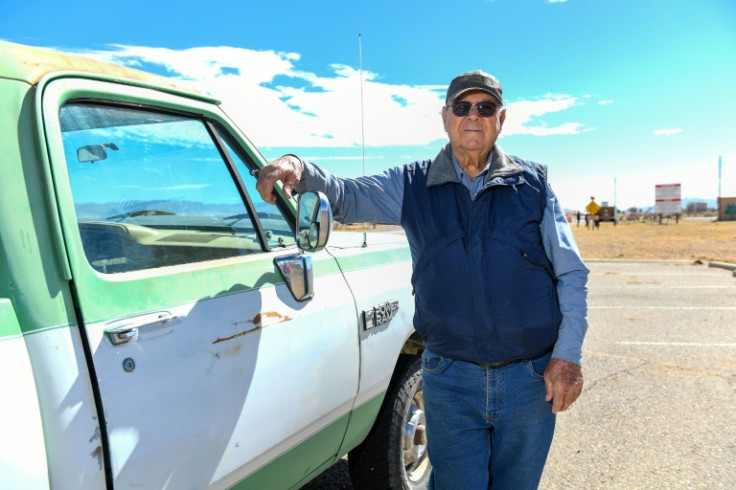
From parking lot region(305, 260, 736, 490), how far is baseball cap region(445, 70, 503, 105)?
225cm

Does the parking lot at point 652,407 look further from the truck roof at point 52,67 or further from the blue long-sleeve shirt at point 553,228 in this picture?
the truck roof at point 52,67

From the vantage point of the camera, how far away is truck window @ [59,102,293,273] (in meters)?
1.58

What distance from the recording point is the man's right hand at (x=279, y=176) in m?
1.80

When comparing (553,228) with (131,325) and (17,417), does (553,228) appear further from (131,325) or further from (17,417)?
(17,417)

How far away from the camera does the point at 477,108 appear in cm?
210

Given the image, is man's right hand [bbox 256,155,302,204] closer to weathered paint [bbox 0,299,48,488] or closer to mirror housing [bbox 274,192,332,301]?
mirror housing [bbox 274,192,332,301]

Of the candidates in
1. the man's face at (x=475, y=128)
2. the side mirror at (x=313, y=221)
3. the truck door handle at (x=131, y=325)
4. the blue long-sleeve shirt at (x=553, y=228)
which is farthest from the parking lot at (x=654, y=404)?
the truck door handle at (x=131, y=325)

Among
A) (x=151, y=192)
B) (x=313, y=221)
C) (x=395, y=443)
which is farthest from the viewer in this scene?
(x=395, y=443)

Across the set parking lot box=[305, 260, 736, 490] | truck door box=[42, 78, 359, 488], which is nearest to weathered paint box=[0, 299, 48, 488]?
truck door box=[42, 78, 359, 488]

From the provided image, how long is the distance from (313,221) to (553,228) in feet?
2.88

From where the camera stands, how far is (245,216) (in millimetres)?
2105

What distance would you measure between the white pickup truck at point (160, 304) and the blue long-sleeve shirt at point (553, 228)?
0.70 feet

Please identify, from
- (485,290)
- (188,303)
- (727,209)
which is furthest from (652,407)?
(727,209)

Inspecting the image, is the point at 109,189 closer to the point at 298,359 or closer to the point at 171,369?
the point at 171,369
